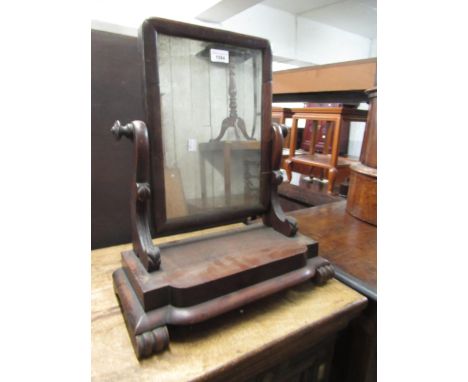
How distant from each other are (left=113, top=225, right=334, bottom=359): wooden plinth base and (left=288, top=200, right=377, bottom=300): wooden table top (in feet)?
0.31

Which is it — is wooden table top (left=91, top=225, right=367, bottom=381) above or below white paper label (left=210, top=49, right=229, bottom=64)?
below

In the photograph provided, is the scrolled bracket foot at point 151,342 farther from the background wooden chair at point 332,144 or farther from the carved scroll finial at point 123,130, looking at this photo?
the background wooden chair at point 332,144

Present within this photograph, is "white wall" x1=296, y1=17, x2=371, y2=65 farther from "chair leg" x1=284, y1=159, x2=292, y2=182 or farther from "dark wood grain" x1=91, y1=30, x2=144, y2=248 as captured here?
"dark wood grain" x1=91, y1=30, x2=144, y2=248

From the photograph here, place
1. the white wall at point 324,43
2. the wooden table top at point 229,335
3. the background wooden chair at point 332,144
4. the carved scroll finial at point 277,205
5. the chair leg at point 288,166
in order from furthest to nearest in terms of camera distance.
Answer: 1. the white wall at point 324,43
2. the chair leg at point 288,166
3. the background wooden chair at point 332,144
4. the carved scroll finial at point 277,205
5. the wooden table top at point 229,335

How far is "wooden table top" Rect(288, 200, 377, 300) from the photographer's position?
698 mm

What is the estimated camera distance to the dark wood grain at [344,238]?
2.41 ft

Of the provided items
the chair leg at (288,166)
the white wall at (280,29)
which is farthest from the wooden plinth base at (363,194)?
the white wall at (280,29)

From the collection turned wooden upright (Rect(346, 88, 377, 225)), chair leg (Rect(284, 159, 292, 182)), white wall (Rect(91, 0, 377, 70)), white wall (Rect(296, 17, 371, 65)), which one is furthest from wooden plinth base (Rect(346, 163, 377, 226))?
white wall (Rect(296, 17, 371, 65))

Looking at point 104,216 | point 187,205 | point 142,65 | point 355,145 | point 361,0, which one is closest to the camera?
point 142,65

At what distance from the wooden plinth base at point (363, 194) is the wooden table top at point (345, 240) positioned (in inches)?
1.0

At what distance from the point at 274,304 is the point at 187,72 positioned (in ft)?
1.57

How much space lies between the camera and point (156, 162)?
565 mm
